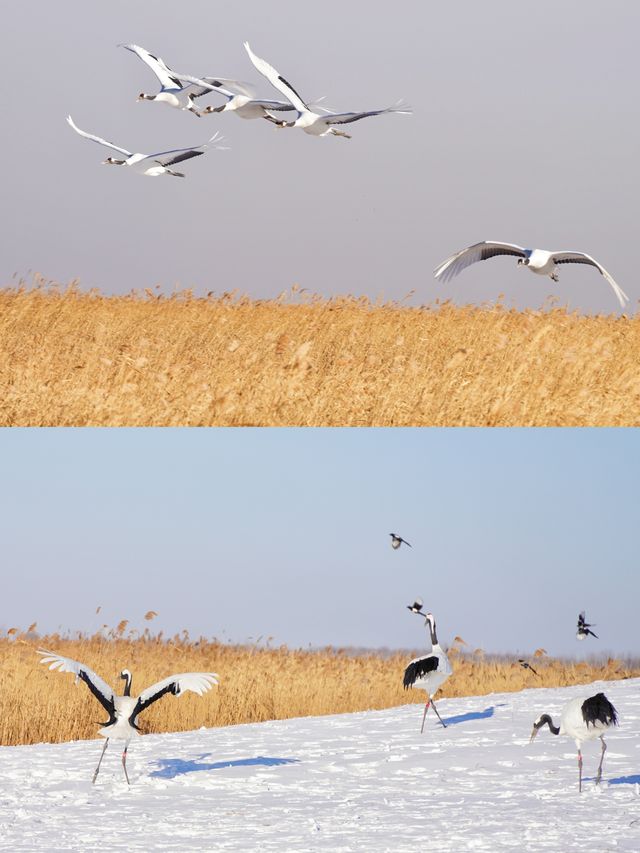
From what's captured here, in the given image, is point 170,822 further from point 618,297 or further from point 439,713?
point 618,297

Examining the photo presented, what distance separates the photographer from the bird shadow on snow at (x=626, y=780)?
27.6 feet

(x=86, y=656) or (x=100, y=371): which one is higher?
(x=100, y=371)

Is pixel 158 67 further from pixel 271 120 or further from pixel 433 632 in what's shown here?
pixel 433 632

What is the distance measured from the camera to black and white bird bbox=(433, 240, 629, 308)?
42.6 ft

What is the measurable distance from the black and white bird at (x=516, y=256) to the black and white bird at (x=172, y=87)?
317 centimetres

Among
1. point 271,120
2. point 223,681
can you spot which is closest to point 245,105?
point 271,120

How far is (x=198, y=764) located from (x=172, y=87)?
831cm

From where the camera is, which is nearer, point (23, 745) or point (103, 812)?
point (103, 812)

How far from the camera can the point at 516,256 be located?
13742 mm

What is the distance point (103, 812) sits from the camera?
8023 mm

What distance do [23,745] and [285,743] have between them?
276 cm

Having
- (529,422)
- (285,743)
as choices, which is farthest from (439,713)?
(529,422)

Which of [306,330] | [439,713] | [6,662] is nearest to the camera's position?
[439,713]

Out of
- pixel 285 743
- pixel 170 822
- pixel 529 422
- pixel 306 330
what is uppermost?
pixel 306 330
